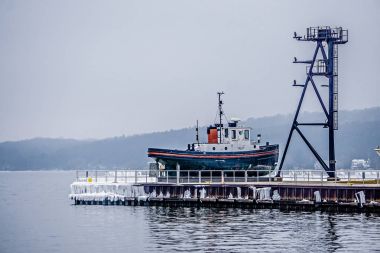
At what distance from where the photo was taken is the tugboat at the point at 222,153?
235ft

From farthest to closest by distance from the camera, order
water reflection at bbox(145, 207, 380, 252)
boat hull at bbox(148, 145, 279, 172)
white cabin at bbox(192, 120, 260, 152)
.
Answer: white cabin at bbox(192, 120, 260, 152) < boat hull at bbox(148, 145, 279, 172) < water reflection at bbox(145, 207, 380, 252)

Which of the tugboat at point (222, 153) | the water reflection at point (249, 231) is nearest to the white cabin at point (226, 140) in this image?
the tugboat at point (222, 153)

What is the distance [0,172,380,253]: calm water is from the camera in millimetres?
49656

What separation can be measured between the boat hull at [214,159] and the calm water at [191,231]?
448cm

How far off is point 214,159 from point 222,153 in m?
0.81

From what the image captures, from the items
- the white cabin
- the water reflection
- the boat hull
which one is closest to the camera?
the water reflection

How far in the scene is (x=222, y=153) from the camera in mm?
71438

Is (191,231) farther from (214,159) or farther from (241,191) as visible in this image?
(214,159)

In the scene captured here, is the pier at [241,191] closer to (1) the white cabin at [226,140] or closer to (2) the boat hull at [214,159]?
(2) the boat hull at [214,159]

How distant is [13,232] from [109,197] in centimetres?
1147

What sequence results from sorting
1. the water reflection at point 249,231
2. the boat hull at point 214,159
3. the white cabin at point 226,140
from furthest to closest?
the white cabin at point 226,140 < the boat hull at point 214,159 < the water reflection at point 249,231

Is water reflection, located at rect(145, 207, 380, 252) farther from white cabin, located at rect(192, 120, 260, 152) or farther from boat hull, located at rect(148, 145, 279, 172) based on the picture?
white cabin, located at rect(192, 120, 260, 152)

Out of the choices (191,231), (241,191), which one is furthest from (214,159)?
(191,231)

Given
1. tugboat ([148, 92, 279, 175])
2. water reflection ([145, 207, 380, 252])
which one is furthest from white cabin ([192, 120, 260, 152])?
water reflection ([145, 207, 380, 252])
